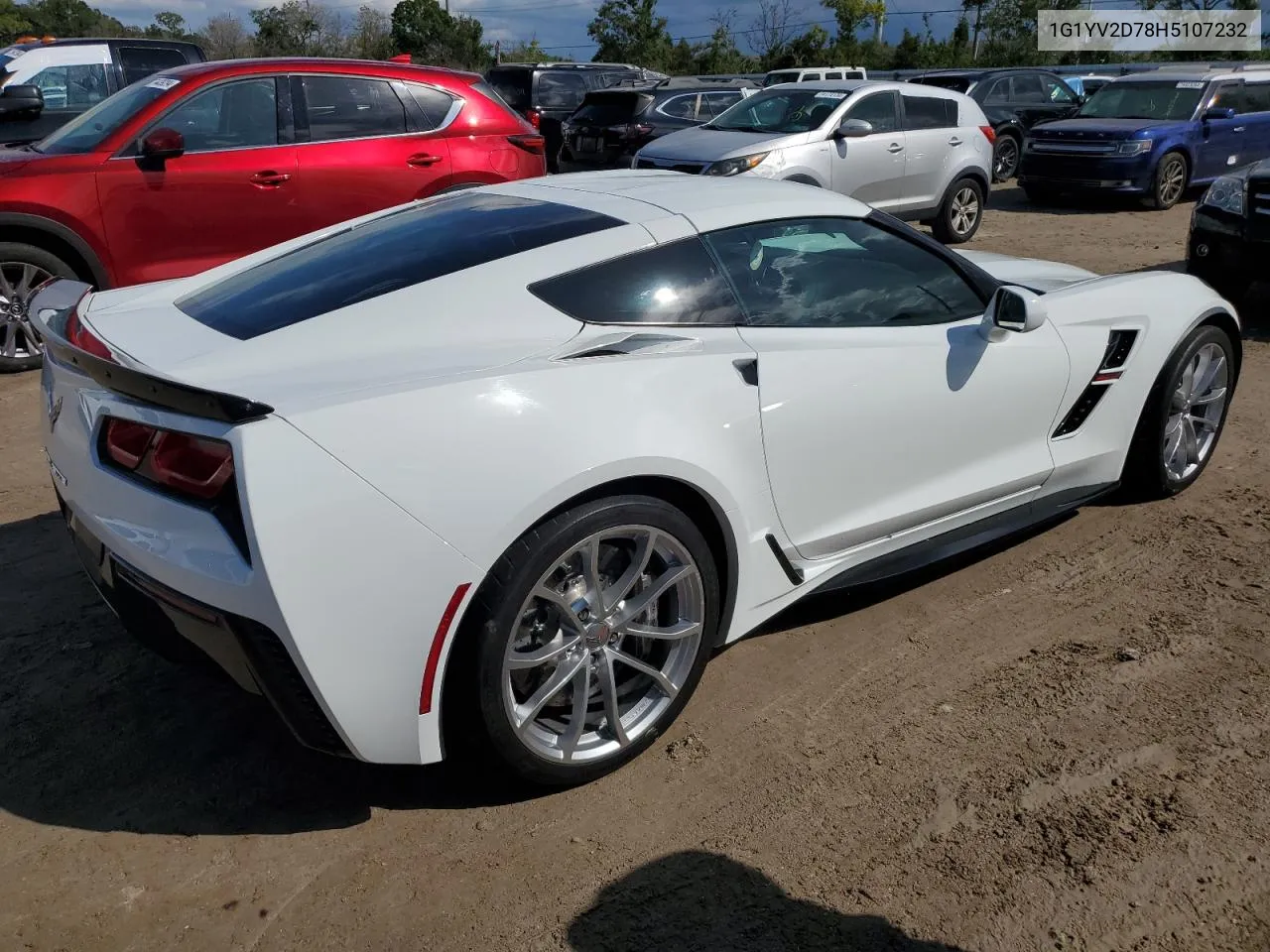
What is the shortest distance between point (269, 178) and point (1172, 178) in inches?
447

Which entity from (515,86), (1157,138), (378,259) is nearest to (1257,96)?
(1157,138)

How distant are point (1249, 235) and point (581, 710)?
6.80 meters

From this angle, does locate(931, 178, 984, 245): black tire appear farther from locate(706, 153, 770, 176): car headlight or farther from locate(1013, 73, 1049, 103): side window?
locate(1013, 73, 1049, 103): side window

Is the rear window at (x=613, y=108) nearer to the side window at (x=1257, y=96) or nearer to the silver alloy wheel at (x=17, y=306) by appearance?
the side window at (x=1257, y=96)

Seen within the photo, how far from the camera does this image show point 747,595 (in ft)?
10.4

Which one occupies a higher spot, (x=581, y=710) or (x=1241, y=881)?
(x=581, y=710)

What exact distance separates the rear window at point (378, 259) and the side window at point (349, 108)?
4106 mm

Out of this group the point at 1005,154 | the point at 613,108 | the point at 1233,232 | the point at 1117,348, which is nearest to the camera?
the point at 1117,348

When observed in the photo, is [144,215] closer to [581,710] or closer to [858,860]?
[581,710]

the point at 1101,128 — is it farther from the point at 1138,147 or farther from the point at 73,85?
the point at 73,85

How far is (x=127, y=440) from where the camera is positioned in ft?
8.48

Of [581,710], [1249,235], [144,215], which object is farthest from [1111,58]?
[581,710]

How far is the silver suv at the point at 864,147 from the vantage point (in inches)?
413

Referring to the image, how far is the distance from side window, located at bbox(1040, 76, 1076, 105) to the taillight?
59.2 feet
